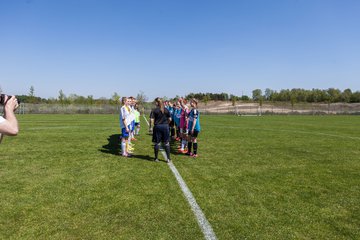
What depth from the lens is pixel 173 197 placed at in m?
5.64

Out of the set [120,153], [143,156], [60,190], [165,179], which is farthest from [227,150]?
[60,190]

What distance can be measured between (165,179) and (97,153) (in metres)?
4.55

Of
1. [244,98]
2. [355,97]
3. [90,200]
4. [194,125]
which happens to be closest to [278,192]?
[90,200]

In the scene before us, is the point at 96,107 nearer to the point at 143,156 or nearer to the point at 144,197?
the point at 143,156

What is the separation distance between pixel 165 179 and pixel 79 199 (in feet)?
7.36

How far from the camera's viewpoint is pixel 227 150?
38.1 feet

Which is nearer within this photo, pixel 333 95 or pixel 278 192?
pixel 278 192

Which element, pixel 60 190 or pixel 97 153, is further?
pixel 97 153

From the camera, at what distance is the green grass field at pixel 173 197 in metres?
4.24

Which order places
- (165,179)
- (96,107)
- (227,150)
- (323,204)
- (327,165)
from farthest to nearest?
(96,107), (227,150), (327,165), (165,179), (323,204)

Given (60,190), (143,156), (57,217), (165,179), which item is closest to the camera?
(57,217)

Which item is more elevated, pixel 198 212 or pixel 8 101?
pixel 8 101

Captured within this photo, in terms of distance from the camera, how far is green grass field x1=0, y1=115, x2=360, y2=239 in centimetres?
424

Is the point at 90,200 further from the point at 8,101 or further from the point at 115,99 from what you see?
the point at 115,99
